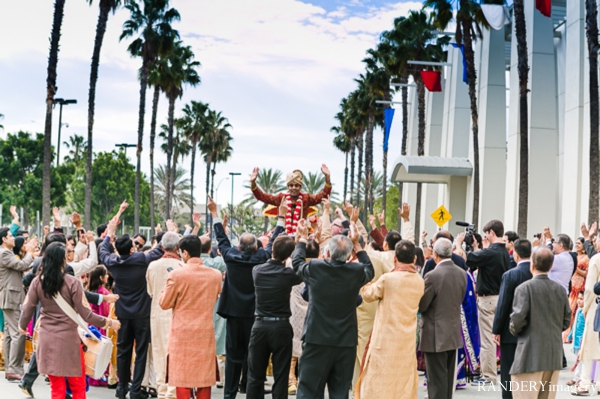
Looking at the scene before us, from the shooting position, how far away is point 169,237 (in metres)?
7.90

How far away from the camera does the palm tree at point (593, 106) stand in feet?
58.4

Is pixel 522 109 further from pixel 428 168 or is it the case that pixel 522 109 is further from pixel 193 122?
pixel 193 122

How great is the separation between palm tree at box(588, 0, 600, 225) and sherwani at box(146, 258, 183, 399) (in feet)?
46.8

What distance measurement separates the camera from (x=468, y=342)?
9.09 metres

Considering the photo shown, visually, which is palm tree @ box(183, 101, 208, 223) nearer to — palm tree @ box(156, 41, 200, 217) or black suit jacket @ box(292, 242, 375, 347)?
palm tree @ box(156, 41, 200, 217)

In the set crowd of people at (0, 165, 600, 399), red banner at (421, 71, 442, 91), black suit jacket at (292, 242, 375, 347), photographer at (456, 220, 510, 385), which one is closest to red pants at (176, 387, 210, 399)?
crowd of people at (0, 165, 600, 399)

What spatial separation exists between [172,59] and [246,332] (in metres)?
36.2

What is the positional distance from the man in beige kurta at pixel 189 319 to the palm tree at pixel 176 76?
3390 cm

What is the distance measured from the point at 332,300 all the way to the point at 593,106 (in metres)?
14.6

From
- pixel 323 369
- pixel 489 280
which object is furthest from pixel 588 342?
pixel 323 369

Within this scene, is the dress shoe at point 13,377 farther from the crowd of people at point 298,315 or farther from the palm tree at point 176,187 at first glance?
the palm tree at point 176,187

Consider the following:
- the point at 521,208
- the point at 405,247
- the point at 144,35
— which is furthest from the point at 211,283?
the point at 144,35

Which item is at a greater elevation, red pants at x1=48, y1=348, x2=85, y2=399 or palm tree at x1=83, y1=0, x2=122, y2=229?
palm tree at x1=83, y1=0, x2=122, y2=229

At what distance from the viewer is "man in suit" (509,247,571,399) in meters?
6.49
